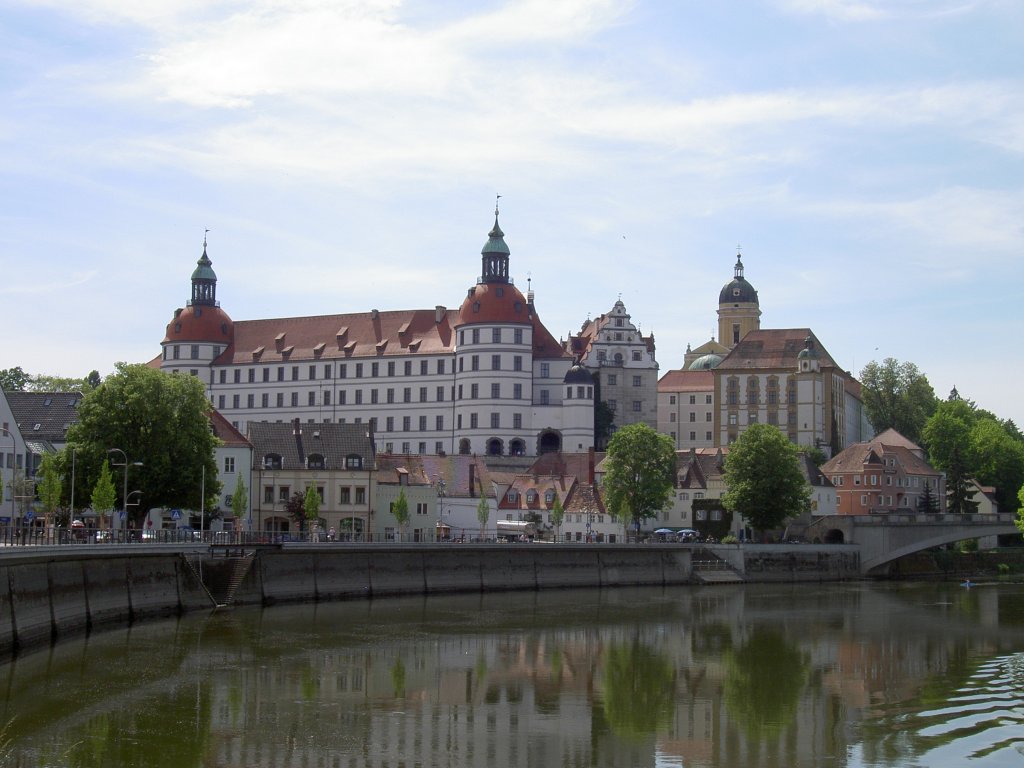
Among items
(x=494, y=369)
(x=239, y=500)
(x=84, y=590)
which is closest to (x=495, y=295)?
(x=494, y=369)

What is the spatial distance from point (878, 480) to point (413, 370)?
49.5m

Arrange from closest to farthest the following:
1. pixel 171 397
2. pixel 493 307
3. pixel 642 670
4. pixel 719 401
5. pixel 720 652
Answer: pixel 642 670
pixel 720 652
pixel 171 397
pixel 493 307
pixel 719 401

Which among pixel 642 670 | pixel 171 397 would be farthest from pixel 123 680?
pixel 171 397

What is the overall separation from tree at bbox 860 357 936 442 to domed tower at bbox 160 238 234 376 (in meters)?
69.4

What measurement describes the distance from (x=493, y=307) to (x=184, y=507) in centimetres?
7227

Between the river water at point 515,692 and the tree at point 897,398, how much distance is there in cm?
9321

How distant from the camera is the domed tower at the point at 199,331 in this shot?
517 feet

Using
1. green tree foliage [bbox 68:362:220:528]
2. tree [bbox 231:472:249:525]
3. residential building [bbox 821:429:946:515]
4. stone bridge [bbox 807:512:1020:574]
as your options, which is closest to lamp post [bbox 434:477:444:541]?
tree [bbox 231:472:249:525]

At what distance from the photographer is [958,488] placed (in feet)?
426

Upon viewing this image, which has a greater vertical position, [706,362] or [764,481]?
[706,362]

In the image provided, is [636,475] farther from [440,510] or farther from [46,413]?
[46,413]

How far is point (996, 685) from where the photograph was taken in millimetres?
43438

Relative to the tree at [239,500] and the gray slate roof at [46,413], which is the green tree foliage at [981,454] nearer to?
the tree at [239,500]

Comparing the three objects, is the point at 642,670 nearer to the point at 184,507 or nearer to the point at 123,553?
the point at 123,553
